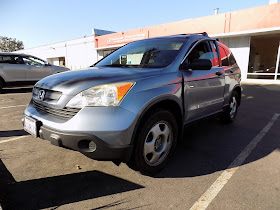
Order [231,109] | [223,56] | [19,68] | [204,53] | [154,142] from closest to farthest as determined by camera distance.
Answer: [154,142], [204,53], [223,56], [231,109], [19,68]

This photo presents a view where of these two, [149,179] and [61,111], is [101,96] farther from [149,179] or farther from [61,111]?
[149,179]

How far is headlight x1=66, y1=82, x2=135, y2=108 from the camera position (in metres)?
1.94

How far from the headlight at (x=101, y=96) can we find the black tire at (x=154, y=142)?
396 mm

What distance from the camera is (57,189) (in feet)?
6.97

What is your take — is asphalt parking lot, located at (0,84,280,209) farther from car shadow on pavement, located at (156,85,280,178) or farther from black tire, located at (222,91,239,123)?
black tire, located at (222,91,239,123)

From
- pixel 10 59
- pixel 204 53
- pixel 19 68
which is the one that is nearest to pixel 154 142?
pixel 204 53

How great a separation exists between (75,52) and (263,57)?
24.2 meters

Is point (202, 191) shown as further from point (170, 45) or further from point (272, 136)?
point (272, 136)

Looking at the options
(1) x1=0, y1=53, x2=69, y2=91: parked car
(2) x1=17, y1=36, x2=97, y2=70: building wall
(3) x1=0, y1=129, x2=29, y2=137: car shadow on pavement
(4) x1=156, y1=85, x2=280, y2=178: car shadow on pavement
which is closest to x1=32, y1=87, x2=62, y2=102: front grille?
(4) x1=156, y1=85, x2=280, y2=178: car shadow on pavement

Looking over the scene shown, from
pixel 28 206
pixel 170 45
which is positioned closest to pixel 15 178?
pixel 28 206

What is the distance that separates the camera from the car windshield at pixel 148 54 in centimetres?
270

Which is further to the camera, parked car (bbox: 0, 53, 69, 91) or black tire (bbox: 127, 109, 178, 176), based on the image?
parked car (bbox: 0, 53, 69, 91)

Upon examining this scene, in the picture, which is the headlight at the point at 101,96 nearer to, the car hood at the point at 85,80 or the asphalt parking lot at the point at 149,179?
the car hood at the point at 85,80

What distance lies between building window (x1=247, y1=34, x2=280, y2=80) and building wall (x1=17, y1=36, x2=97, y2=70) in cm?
1805
